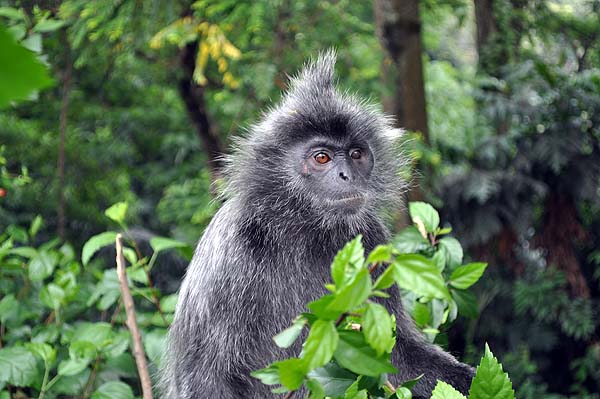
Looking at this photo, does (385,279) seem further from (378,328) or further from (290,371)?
(290,371)

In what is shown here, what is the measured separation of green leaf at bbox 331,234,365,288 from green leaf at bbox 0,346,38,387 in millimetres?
1836

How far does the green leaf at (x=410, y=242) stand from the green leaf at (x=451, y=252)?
64 mm

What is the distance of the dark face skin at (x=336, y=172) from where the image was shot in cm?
291

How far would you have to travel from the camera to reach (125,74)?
20.5 feet

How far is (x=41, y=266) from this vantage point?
3.29m

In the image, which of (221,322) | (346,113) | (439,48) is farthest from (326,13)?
(439,48)

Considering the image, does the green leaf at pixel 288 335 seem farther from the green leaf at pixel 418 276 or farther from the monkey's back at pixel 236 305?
the monkey's back at pixel 236 305

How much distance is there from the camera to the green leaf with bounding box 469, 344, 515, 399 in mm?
1544

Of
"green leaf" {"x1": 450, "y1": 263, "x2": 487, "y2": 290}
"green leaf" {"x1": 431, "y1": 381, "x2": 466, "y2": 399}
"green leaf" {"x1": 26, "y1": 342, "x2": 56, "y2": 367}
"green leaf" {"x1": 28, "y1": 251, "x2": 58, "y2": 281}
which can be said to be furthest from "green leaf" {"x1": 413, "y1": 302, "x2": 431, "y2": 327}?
"green leaf" {"x1": 28, "y1": 251, "x2": 58, "y2": 281}

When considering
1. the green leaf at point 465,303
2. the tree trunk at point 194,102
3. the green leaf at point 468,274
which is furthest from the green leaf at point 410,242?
the tree trunk at point 194,102

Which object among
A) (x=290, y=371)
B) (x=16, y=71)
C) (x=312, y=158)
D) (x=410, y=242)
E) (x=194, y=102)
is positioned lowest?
(x=194, y=102)

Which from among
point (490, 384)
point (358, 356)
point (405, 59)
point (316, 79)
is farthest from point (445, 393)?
point (405, 59)

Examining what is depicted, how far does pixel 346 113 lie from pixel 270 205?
1.58 ft

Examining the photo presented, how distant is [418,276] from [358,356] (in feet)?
0.72
